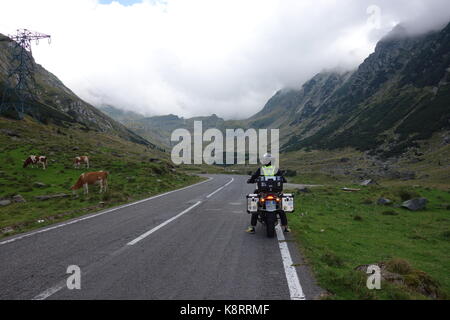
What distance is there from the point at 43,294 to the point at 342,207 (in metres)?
16.5

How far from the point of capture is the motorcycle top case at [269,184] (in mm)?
9414

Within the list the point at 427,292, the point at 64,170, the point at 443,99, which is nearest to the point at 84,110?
the point at 64,170

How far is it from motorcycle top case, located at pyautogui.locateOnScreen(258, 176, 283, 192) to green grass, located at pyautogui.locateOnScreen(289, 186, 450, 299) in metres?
1.71

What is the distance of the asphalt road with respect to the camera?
4.73 metres

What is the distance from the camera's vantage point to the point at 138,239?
8.12 meters

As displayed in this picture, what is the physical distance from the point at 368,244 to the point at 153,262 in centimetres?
685

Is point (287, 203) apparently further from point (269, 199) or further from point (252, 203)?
point (252, 203)

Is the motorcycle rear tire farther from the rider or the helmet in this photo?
the helmet

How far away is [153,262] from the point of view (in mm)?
6172

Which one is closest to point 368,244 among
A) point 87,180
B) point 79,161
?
point 87,180

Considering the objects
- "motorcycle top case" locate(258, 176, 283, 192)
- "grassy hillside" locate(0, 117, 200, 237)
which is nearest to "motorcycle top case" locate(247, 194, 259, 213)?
"motorcycle top case" locate(258, 176, 283, 192)

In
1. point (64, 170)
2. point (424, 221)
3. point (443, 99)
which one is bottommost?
point (424, 221)

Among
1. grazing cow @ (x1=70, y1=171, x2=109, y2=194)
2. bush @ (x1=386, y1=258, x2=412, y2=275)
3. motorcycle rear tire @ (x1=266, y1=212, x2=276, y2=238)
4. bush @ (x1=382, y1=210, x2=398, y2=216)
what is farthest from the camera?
grazing cow @ (x1=70, y1=171, x2=109, y2=194)
